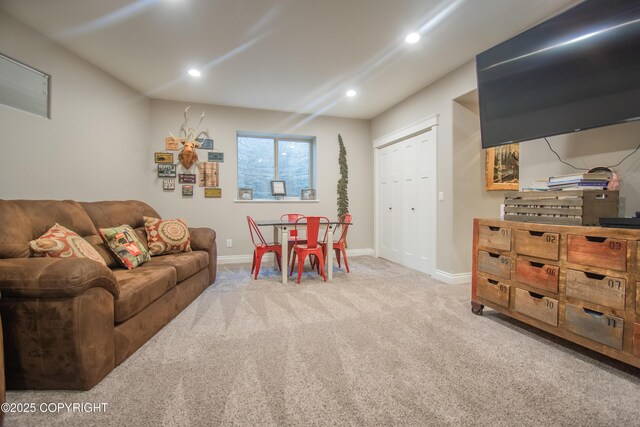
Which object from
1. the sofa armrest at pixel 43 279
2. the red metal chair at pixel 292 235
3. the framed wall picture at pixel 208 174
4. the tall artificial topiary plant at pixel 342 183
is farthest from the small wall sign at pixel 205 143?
the sofa armrest at pixel 43 279

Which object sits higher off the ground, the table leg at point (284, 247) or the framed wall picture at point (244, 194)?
the framed wall picture at point (244, 194)

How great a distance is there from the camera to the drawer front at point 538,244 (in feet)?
5.92

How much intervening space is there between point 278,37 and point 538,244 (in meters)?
2.75

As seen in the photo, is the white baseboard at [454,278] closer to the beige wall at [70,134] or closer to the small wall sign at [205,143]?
the small wall sign at [205,143]

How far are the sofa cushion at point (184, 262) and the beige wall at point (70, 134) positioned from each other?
3.92ft

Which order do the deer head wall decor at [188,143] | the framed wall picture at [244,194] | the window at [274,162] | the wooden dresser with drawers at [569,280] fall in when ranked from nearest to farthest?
the wooden dresser with drawers at [569,280]
the deer head wall decor at [188,143]
the framed wall picture at [244,194]
the window at [274,162]

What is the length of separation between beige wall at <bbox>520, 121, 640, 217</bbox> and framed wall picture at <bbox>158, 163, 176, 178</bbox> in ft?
14.6

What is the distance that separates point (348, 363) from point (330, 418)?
44 centimetres

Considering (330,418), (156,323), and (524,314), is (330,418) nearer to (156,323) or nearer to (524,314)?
(156,323)

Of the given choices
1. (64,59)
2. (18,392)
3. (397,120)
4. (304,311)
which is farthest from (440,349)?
(64,59)

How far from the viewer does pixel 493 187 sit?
3328mm

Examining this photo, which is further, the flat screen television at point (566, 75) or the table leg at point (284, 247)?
the table leg at point (284, 247)

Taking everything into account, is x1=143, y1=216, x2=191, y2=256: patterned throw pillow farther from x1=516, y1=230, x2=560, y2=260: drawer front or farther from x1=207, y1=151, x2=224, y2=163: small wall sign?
x1=516, y1=230, x2=560, y2=260: drawer front

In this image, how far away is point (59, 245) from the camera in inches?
69.9
